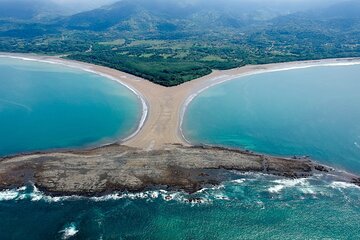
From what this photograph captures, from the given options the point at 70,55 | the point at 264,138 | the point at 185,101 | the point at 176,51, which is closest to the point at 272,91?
the point at 185,101

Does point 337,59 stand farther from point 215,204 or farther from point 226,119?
point 215,204

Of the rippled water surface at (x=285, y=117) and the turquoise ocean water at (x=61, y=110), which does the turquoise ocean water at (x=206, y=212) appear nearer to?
the rippled water surface at (x=285, y=117)

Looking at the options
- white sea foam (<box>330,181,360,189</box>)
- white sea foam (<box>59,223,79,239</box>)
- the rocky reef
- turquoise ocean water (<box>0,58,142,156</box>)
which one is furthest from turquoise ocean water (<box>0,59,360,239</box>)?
turquoise ocean water (<box>0,58,142,156</box>)

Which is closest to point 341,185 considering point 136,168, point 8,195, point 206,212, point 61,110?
point 206,212

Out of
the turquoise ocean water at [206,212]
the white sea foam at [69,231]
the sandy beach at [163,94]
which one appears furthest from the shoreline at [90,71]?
the white sea foam at [69,231]

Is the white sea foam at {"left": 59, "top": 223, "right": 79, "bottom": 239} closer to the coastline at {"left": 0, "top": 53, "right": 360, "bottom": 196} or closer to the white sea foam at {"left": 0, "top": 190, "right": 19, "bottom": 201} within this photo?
the coastline at {"left": 0, "top": 53, "right": 360, "bottom": 196}

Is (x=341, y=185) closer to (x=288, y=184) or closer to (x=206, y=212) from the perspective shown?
(x=288, y=184)
